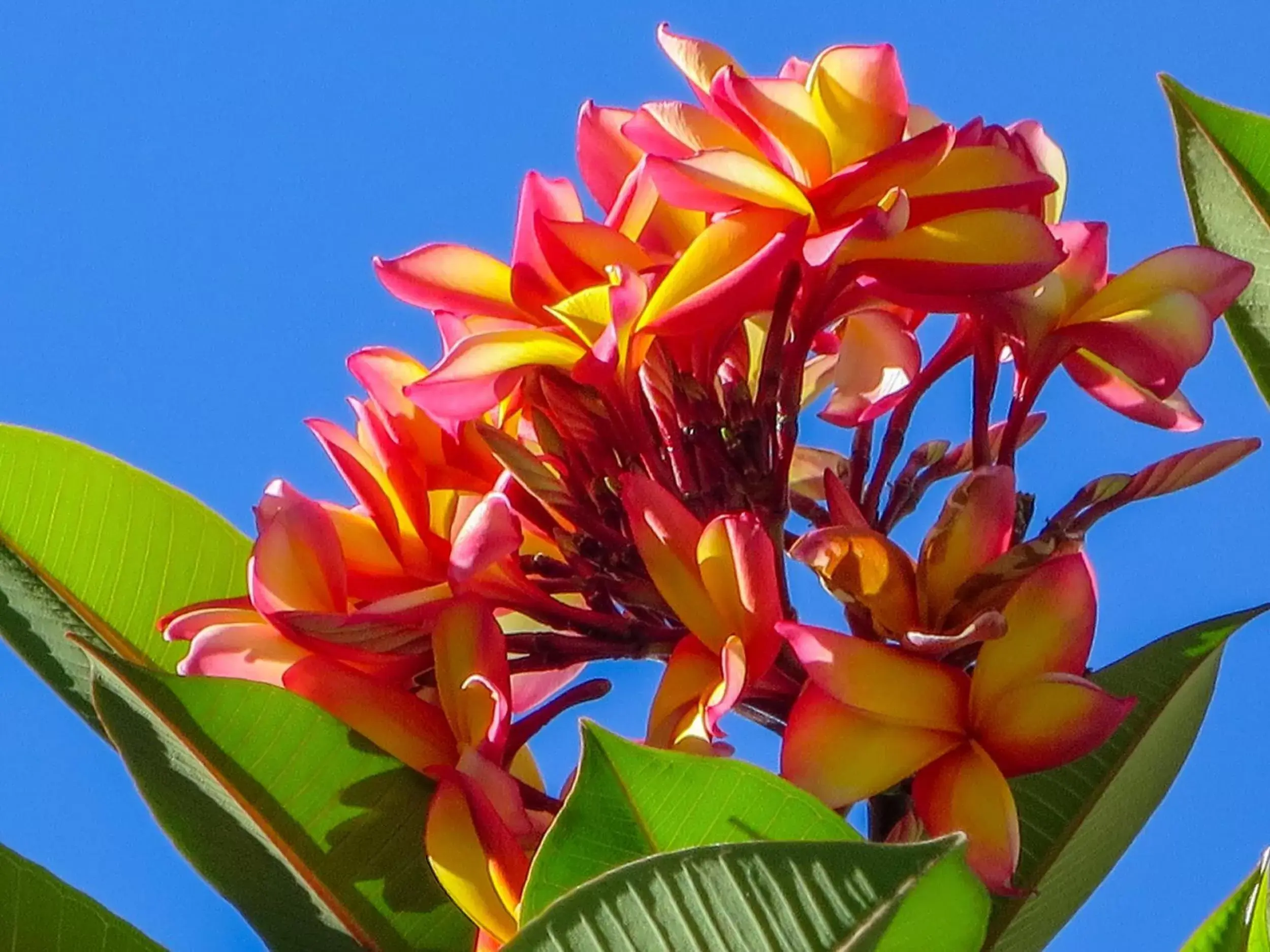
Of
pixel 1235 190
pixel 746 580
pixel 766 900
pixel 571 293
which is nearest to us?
pixel 766 900

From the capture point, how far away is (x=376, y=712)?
0.57 metres

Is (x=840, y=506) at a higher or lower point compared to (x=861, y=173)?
lower

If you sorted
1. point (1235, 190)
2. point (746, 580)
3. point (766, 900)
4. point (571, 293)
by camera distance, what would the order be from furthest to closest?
1. point (1235, 190)
2. point (571, 293)
3. point (746, 580)
4. point (766, 900)

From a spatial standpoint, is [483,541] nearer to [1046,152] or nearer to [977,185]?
[977,185]

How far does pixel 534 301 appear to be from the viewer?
64cm

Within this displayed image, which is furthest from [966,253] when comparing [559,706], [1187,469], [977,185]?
[559,706]

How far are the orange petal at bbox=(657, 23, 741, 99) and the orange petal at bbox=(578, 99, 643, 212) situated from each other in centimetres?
4

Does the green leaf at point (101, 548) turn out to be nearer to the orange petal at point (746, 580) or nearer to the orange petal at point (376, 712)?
the orange petal at point (376, 712)

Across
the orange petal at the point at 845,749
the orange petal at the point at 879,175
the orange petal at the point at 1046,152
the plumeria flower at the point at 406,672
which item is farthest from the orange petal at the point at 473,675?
the orange petal at the point at 1046,152

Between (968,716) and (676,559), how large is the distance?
0.38 feet

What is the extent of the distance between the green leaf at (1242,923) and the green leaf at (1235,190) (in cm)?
27

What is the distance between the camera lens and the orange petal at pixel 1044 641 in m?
0.54

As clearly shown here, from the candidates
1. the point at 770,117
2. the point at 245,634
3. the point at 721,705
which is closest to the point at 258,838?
the point at 245,634

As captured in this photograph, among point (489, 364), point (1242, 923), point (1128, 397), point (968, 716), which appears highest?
point (489, 364)
